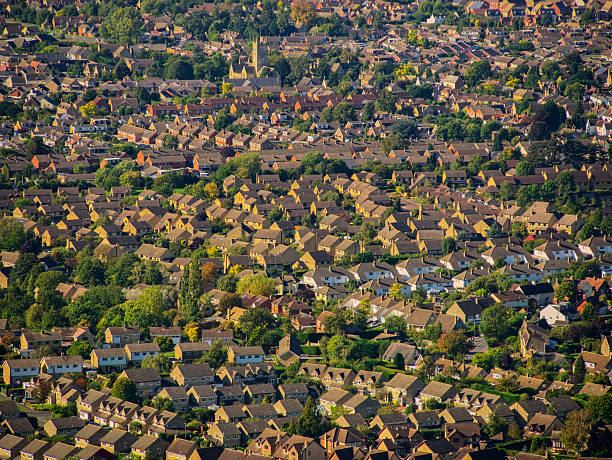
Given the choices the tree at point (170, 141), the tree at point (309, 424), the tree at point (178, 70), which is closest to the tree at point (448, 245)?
Result: the tree at point (309, 424)

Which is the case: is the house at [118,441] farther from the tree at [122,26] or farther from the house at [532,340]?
the tree at [122,26]

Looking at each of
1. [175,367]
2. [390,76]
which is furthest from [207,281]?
[390,76]

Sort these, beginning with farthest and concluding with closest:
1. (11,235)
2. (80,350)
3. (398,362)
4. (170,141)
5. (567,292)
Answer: (170,141) < (11,235) < (567,292) < (80,350) < (398,362)

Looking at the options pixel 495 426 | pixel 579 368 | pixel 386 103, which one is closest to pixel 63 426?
pixel 495 426

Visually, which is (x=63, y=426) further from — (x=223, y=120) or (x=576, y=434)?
(x=223, y=120)

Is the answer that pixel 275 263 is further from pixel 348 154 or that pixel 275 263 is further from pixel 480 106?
pixel 480 106
